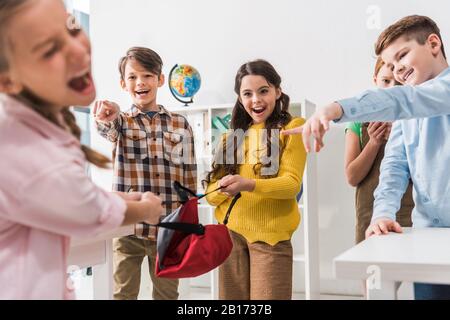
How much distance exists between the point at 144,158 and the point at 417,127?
3.64 feet

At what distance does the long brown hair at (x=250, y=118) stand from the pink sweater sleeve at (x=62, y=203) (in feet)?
3.75

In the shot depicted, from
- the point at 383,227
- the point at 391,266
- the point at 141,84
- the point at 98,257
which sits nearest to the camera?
the point at 391,266

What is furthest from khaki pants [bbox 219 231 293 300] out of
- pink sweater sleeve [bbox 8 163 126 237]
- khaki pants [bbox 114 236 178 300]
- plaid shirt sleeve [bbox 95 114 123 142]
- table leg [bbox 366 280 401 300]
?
pink sweater sleeve [bbox 8 163 126 237]

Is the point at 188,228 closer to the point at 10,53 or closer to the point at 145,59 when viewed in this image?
the point at 10,53

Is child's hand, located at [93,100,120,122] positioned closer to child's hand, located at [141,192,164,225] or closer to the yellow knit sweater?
the yellow knit sweater

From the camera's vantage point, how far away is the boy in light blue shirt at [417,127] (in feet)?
3.32

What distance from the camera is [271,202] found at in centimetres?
170

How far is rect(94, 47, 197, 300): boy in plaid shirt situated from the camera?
197 centimetres

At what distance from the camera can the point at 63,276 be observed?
2.16 feet

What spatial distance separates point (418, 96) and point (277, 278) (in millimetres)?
819

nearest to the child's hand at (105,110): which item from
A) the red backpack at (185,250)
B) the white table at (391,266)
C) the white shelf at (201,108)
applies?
the red backpack at (185,250)

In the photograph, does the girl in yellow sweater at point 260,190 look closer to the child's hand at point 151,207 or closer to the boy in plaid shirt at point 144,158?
A: the boy in plaid shirt at point 144,158

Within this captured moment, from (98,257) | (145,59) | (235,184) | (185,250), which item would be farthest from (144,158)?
(185,250)

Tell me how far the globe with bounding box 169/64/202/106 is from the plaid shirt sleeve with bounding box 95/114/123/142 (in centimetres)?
109
